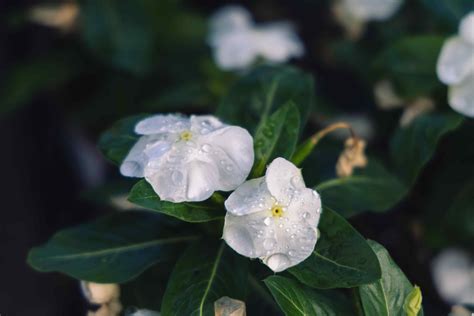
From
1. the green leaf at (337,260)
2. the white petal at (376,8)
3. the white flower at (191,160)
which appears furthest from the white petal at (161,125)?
the white petal at (376,8)

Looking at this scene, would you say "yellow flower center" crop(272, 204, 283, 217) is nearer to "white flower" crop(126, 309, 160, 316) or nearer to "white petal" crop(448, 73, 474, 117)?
"white flower" crop(126, 309, 160, 316)

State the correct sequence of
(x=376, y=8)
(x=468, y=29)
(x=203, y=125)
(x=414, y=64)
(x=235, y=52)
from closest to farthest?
(x=203, y=125), (x=468, y=29), (x=414, y=64), (x=235, y=52), (x=376, y=8)

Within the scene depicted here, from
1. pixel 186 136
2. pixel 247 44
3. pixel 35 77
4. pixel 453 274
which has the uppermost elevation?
pixel 186 136

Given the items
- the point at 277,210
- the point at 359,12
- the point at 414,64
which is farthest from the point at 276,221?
the point at 359,12

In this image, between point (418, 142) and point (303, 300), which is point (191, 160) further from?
point (418, 142)

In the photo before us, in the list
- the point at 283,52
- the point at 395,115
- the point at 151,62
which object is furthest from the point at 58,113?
the point at 395,115

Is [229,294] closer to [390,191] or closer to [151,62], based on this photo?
[390,191]
